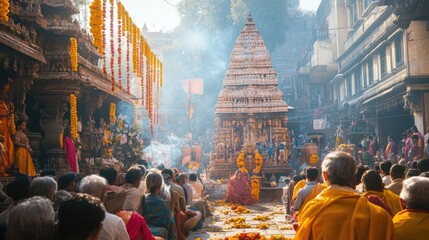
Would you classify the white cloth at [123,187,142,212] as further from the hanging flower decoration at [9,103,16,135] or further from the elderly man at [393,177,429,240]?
the hanging flower decoration at [9,103,16,135]

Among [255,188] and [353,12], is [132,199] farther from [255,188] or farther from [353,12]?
[353,12]

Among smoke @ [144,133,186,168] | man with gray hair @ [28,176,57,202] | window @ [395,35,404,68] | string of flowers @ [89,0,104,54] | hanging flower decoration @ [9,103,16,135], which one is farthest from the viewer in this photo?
smoke @ [144,133,186,168]

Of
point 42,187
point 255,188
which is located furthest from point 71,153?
point 42,187

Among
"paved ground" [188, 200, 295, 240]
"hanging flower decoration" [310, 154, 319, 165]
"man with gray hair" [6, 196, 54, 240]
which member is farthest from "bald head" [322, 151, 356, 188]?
"hanging flower decoration" [310, 154, 319, 165]

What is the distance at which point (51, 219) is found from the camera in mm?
3443

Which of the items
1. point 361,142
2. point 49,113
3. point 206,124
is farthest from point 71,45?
point 206,124

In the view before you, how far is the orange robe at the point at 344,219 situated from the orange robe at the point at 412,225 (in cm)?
23

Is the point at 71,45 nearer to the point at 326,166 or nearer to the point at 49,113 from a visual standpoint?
the point at 49,113

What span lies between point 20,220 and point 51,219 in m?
0.21

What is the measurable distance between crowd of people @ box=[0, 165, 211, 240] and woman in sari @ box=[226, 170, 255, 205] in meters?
7.59

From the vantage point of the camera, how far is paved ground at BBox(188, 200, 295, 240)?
11497 millimetres

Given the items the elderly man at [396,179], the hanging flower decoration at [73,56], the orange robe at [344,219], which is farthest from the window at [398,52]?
the orange robe at [344,219]

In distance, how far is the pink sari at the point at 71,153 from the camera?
543 inches

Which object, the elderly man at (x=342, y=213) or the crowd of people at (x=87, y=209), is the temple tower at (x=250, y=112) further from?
the elderly man at (x=342, y=213)
